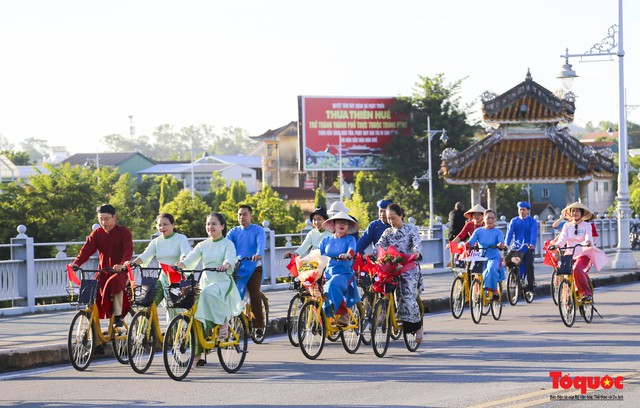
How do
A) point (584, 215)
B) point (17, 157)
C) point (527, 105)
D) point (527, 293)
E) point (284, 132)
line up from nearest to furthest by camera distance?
point (584, 215), point (527, 293), point (527, 105), point (284, 132), point (17, 157)

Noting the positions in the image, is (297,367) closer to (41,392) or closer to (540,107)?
(41,392)

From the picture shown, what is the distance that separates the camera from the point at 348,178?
9956cm

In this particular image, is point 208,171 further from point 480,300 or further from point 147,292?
point 147,292

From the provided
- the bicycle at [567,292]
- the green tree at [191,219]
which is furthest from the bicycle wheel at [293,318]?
the green tree at [191,219]

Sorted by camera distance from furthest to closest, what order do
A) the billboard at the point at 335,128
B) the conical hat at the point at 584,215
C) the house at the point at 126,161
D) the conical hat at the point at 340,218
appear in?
the house at the point at 126,161
the billboard at the point at 335,128
the conical hat at the point at 584,215
the conical hat at the point at 340,218

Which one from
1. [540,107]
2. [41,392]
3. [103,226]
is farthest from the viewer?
[540,107]

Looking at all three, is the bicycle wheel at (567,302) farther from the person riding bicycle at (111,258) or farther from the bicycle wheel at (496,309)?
the person riding bicycle at (111,258)

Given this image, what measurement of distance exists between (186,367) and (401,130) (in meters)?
72.5

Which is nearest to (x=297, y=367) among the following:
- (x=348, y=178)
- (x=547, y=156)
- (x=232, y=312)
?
(x=232, y=312)

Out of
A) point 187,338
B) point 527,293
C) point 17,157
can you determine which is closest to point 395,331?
point 187,338

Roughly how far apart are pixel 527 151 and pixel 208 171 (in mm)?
99759

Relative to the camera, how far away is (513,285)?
21.7 meters

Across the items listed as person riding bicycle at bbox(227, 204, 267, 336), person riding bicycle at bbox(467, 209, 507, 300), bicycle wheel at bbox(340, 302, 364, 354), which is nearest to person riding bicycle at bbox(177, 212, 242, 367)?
bicycle wheel at bbox(340, 302, 364, 354)

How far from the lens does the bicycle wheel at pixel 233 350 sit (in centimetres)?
1259
